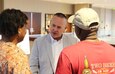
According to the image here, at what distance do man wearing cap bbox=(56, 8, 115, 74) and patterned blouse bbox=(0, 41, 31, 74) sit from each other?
0.91 feet

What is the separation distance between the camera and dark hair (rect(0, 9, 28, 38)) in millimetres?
1624

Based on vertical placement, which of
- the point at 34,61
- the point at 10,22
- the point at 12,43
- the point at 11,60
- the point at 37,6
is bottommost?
the point at 34,61

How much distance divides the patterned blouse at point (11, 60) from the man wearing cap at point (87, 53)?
0.28m

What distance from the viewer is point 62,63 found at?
1.38 m

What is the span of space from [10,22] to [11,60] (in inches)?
10.3

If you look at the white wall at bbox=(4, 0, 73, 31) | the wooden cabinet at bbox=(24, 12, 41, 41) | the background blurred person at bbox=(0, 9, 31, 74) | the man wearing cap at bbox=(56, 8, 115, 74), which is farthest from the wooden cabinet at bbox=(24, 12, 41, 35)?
the man wearing cap at bbox=(56, 8, 115, 74)

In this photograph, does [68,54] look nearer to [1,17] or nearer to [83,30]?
[83,30]

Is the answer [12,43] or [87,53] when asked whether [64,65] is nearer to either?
[87,53]

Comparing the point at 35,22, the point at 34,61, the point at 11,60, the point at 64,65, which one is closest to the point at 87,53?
the point at 64,65

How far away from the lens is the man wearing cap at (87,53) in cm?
136

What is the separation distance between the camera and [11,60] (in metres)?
1.56

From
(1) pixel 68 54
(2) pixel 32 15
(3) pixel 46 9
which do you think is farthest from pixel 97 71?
(3) pixel 46 9

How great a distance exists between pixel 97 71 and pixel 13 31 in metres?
0.64

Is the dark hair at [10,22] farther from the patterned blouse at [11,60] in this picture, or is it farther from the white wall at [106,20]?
the white wall at [106,20]
